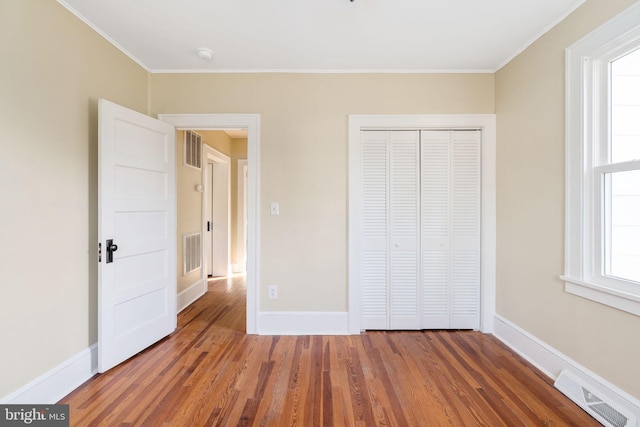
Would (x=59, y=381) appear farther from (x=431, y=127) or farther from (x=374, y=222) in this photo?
(x=431, y=127)

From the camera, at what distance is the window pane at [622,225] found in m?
1.53

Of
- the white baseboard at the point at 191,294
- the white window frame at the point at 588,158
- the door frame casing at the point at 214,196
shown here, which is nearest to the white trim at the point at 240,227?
the door frame casing at the point at 214,196

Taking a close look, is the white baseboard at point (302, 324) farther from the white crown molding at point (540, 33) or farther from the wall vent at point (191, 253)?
the white crown molding at point (540, 33)

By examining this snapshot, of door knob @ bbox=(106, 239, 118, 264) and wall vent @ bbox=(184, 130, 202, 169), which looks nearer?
door knob @ bbox=(106, 239, 118, 264)

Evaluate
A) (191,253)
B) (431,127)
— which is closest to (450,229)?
(431,127)

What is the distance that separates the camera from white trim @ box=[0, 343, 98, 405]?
1.52 m

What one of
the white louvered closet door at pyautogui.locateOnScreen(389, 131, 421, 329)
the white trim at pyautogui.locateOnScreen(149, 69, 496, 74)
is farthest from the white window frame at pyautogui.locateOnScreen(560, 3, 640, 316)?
the white louvered closet door at pyautogui.locateOnScreen(389, 131, 421, 329)

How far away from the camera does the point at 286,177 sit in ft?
8.50

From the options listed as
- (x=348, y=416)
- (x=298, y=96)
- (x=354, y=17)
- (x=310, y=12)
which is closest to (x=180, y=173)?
(x=298, y=96)

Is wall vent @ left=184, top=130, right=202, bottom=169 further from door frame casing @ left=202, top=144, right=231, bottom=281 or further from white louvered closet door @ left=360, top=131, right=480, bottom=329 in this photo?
white louvered closet door @ left=360, top=131, right=480, bottom=329

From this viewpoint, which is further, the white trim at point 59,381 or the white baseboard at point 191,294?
the white baseboard at point 191,294

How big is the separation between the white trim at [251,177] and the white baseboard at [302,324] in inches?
4.1

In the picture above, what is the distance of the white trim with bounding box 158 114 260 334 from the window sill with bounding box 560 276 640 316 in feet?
7.88
